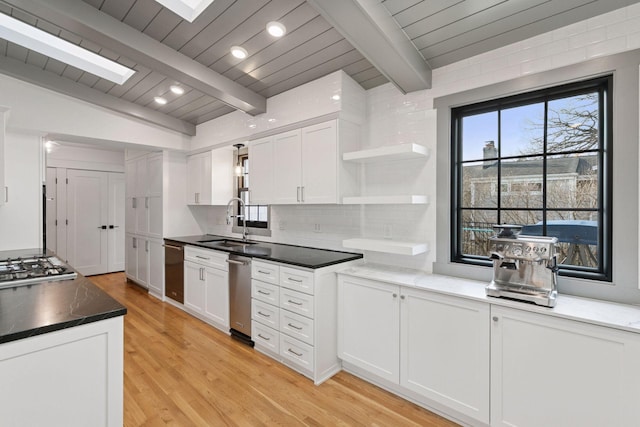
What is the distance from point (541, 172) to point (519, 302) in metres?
0.98

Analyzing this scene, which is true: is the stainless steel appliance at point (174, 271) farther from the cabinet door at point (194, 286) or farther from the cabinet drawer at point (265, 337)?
the cabinet drawer at point (265, 337)

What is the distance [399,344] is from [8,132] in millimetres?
4570

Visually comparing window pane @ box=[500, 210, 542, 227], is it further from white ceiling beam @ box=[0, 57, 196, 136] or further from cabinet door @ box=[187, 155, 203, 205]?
white ceiling beam @ box=[0, 57, 196, 136]

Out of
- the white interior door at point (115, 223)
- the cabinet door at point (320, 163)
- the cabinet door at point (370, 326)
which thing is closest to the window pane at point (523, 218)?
the cabinet door at point (370, 326)

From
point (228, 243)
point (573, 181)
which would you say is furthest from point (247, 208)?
point (573, 181)

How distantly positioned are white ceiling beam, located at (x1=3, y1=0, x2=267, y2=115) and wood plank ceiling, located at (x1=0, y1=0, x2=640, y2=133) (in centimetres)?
4

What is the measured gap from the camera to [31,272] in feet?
6.90

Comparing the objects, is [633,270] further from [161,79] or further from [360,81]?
[161,79]

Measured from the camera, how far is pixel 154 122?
14.0 ft

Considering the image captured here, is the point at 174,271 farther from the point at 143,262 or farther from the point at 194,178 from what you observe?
the point at 194,178

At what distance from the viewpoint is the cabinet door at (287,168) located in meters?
3.15

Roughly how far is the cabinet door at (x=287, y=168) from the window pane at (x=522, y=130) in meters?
1.78

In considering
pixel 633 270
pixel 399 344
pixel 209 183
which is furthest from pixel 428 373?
pixel 209 183

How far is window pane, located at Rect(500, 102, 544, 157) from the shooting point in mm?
2176
